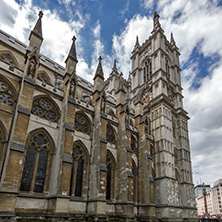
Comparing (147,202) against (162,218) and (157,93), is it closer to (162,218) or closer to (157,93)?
(162,218)

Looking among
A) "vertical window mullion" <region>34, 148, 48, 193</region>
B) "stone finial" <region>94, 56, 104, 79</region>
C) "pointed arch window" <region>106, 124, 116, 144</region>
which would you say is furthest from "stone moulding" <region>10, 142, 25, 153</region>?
"stone finial" <region>94, 56, 104, 79</region>

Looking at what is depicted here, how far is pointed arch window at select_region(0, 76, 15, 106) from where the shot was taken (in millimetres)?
14586

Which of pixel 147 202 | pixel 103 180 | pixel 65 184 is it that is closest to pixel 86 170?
pixel 103 180

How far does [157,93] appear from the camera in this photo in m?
29.0

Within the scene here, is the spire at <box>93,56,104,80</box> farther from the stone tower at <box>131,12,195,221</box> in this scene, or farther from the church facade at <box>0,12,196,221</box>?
the stone tower at <box>131,12,195,221</box>

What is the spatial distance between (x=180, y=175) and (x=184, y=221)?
17.4 ft

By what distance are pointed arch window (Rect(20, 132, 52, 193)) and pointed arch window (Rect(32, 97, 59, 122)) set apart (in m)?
1.64

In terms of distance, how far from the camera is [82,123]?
19250 mm

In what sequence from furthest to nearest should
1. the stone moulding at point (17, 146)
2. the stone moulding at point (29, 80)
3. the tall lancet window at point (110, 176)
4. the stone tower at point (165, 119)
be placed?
1. the stone tower at point (165, 119)
2. the tall lancet window at point (110, 176)
3. the stone moulding at point (29, 80)
4. the stone moulding at point (17, 146)

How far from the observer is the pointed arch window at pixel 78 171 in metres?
16.3

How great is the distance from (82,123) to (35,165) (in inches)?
238

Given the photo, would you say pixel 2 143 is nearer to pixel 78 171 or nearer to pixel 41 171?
pixel 41 171

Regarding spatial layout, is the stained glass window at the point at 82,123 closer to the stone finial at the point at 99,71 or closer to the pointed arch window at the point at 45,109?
the pointed arch window at the point at 45,109

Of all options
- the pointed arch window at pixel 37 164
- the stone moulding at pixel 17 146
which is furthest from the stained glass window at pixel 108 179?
the stone moulding at pixel 17 146
